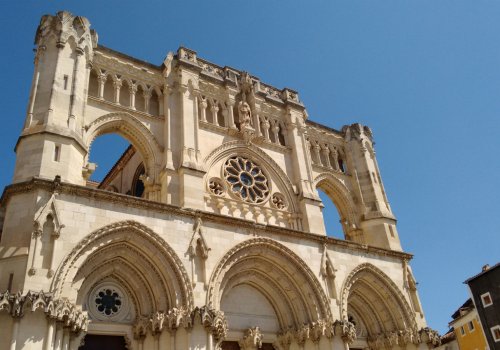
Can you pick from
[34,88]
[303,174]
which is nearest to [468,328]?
[303,174]

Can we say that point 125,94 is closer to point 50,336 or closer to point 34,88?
point 34,88

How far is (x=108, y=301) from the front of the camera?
42.1 ft

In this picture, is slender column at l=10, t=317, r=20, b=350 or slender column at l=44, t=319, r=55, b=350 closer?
slender column at l=10, t=317, r=20, b=350

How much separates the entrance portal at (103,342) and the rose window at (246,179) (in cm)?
687

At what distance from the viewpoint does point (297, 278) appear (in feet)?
52.1

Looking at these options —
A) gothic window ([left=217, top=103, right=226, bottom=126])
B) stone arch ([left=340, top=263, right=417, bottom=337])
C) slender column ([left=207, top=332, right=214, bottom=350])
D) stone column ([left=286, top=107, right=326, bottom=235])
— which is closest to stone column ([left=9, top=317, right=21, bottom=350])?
slender column ([left=207, top=332, right=214, bottom=350])

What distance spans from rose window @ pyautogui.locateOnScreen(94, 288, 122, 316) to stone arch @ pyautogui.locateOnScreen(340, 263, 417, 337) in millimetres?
8909

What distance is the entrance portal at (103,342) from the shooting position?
12.3 metres

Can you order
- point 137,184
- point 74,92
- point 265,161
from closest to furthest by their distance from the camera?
point 74,92 → point 265,161 → point 137,184

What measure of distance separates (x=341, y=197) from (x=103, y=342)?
12.6m

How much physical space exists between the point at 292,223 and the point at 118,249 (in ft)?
24.7

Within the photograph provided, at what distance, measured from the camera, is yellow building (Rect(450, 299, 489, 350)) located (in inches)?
1120

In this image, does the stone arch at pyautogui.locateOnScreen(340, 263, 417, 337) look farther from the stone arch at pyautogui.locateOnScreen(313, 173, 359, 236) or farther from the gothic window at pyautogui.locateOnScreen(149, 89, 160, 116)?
the gothic window at pyautogui.locateOnScreen(149, 89, 160, 116)

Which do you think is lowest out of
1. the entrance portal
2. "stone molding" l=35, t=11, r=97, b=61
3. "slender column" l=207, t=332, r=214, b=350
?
"slender column" l=207, t=332, r=214, b=350
